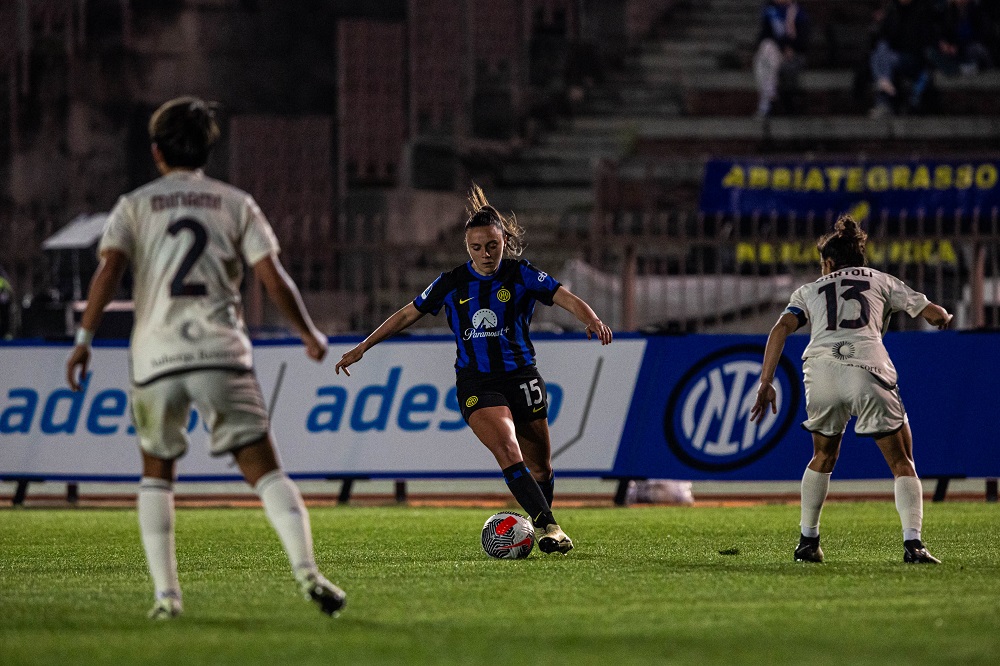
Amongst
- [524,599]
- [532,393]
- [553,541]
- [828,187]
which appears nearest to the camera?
[524,599]

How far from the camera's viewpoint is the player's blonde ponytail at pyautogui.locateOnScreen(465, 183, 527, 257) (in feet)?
31.4

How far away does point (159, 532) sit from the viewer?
6598 millimetres

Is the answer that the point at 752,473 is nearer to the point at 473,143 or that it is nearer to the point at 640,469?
the point at 640,469

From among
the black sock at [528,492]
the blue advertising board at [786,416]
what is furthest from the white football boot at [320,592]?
the blue advertising board at [786,416]

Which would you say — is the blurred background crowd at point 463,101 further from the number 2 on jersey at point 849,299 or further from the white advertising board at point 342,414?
the number 2 on jersey at point 849,299

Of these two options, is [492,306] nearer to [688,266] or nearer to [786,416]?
[786,416]

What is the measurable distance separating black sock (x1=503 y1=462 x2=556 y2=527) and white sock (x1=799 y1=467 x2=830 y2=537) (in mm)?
1452

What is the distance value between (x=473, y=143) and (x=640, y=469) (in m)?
12.3

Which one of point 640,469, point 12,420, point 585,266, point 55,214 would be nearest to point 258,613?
point 640,469

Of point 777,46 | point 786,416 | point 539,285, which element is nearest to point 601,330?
point 539,285

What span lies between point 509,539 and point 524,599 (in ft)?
6.97

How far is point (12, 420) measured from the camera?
15.2 meters

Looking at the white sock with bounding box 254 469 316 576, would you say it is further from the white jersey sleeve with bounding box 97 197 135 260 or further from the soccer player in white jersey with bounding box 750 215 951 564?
the soccer player in white jersey with bounding box 750 215 951 564

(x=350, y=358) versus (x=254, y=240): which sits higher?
(x=254, y=240)
